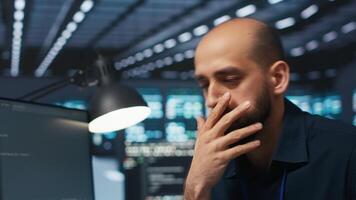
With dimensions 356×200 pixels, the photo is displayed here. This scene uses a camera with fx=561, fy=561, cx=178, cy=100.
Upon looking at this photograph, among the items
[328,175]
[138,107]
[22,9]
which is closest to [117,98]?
[138,107]

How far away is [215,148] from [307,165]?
0.19m

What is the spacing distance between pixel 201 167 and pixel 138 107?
2.26ft

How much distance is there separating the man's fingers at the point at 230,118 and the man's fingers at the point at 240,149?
0.04 metres

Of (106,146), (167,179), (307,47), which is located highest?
(307,47)

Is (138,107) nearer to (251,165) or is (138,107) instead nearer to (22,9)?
(251,165)

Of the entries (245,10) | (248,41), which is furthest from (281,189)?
(245,10)

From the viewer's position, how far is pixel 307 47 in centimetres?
372

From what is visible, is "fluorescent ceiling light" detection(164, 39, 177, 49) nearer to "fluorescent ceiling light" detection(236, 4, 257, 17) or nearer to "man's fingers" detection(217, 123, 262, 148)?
"fluorescent ceiling light" detection(236, 4, 257, 17)

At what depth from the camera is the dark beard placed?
3.67 feet

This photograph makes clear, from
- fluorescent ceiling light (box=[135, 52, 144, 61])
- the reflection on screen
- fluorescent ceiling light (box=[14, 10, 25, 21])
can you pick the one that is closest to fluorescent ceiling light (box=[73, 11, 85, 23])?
fluorescent ceiling light (box=[14, 10, 25, 21])

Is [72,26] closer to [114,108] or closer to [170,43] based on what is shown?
[170,43]

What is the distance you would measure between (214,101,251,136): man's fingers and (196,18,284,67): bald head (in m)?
0.11

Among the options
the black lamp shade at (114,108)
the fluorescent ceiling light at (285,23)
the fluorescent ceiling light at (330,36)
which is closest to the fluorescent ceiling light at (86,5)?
the fluorescent ceiling light at (285,23)

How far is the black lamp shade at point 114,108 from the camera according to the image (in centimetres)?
175
